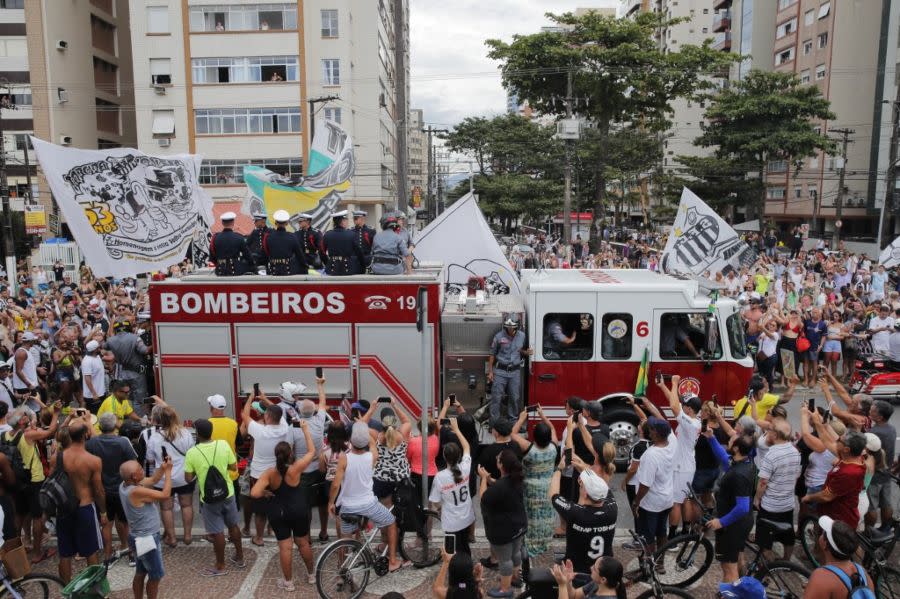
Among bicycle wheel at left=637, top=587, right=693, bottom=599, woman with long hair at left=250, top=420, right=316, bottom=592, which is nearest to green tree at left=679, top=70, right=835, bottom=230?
bicycle wheel at left=637, top=587, right=693, bottom=599

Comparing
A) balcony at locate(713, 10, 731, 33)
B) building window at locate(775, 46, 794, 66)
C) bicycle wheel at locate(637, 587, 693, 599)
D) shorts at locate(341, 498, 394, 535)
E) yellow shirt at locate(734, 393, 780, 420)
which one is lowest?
bicycle wheel at locate(637, 587, 693, 599)

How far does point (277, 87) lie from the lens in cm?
3988

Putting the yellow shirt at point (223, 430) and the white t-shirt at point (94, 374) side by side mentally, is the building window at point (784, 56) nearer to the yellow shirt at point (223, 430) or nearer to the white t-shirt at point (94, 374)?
the white t-shirt at point (94, 374)

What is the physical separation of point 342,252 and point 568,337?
355cm

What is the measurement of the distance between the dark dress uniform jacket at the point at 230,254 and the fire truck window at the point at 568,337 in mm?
4534

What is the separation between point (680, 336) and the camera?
970 centimetres

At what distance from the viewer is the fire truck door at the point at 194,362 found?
9781 millimetres

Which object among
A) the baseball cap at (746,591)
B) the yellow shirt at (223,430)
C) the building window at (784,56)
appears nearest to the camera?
the baseball cap at (746,591)

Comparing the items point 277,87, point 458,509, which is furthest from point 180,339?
point 277,87

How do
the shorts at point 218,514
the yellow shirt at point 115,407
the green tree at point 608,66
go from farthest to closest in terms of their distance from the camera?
the green tree at point 608,66
the yellow shirt at point 115,407
the shorts at point 218,514

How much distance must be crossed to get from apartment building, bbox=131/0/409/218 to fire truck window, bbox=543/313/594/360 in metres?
32.0

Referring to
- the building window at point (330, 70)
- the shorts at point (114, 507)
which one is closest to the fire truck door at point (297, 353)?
the shorts at point (114, 507)

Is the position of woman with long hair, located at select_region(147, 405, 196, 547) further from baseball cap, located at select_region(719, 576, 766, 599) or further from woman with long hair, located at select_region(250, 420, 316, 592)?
baseball cap, located at select_region(719, 576, 766, 599)

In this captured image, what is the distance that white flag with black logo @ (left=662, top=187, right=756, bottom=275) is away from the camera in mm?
15352
